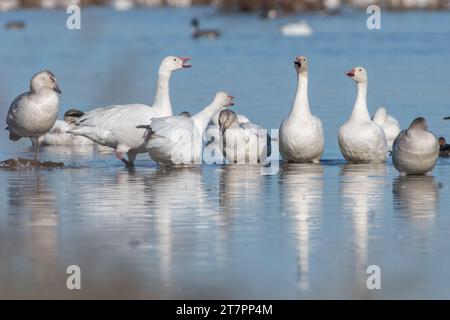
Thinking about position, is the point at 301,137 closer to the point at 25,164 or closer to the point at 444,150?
the point at 444,150

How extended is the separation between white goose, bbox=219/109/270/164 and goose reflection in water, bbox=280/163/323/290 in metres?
0.37

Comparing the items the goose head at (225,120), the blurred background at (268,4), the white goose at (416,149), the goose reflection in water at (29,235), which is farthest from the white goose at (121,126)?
the blurred background at (268,4)

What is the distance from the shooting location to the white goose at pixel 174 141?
50.9 ft

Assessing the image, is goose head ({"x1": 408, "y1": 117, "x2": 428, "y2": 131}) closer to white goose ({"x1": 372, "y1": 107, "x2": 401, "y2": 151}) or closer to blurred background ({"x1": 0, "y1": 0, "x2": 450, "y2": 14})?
white goose ({"x1": 372, "y1": 107, "x2": 401, "y2": 151})

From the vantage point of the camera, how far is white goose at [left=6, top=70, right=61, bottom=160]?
650 inches

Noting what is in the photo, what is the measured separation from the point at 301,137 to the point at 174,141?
1.59m

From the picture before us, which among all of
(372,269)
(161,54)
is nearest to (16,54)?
(161,54)

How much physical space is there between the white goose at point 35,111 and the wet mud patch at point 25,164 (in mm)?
424

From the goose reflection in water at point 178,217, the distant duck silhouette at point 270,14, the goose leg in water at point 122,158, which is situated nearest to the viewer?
the goose reflection in water at point 178,217

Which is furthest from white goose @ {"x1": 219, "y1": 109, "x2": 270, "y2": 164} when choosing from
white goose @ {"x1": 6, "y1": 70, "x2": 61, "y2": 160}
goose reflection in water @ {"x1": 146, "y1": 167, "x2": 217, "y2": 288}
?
white goose @ {"x1": 6, "y1": 70, "x2": 61, "y2": 160}

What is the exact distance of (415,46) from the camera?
42.9 m

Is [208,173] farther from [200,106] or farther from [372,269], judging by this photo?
[200,106]

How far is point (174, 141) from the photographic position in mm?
15500

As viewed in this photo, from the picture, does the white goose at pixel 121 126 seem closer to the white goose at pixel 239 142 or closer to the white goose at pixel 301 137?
the white goose at pixel 239 142
